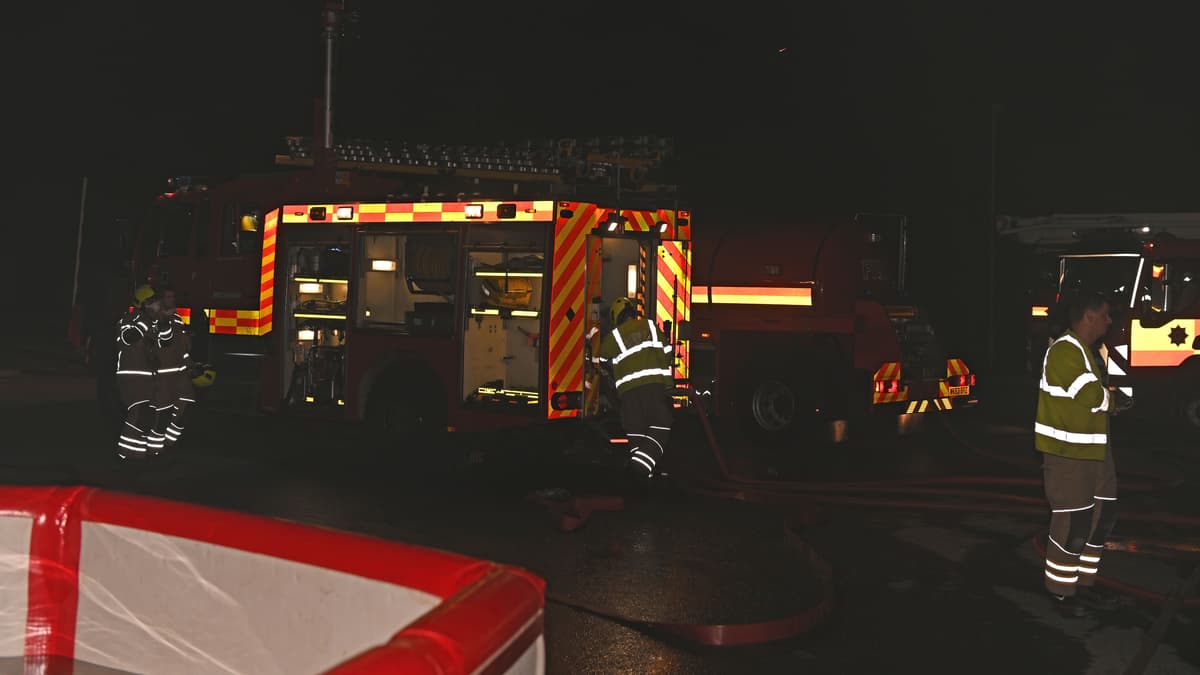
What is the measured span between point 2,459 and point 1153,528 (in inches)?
361

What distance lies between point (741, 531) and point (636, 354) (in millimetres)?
1932

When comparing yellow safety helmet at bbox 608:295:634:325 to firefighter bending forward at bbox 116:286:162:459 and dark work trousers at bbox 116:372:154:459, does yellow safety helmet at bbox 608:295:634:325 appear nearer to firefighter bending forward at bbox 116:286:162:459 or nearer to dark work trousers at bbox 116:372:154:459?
firefighter bending forward at bbox 116:286:162:459

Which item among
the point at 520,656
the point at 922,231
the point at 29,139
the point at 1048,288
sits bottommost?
the point at 520,656

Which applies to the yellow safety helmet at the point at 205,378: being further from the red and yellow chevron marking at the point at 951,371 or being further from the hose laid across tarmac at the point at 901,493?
the red and yellow chevron marking at the point at 951,371

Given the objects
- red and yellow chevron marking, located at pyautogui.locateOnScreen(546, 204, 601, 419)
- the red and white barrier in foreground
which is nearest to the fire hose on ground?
red and yellow chevron marking, located at pyautogui.locateOnScreen(546, 204, 601, 419)

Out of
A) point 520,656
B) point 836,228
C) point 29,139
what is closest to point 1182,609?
point 520,656

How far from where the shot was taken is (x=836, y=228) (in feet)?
43.1

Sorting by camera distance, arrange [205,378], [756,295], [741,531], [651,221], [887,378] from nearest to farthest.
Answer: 1. [741,531]
2. [651,221]
3. [205,378]
4. [887,378]
5. [756,295]

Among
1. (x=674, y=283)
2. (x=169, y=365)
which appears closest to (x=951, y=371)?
(x=674, y=283)

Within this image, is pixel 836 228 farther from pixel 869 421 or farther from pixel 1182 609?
pixel 1182 609

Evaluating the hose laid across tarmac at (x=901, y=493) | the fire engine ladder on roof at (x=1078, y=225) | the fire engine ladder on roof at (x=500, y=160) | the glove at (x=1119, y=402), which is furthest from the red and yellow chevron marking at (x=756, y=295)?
the glove at (x=1119, y=402)

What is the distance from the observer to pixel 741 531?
833 cm

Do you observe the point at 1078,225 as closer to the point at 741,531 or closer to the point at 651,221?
the point at 651,221

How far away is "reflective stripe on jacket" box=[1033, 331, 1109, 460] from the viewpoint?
631cm
